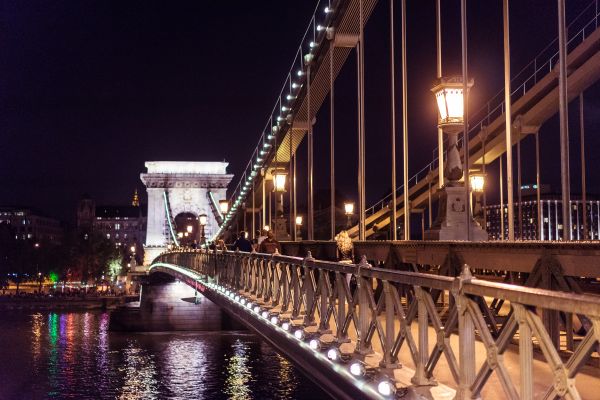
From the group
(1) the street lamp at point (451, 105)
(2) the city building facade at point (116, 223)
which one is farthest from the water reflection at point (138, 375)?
(2) the city building facade at point (116, 223)

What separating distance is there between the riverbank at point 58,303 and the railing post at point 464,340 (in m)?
78.4

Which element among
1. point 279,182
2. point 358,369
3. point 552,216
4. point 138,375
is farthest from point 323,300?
point 138,375

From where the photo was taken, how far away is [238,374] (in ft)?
118

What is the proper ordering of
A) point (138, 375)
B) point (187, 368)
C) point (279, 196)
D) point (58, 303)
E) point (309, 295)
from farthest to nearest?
point (58, 303)
point (187, 368)
point (138, 375)
point (279, 196)
point (309, 295)

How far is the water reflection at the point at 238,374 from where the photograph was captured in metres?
32.2

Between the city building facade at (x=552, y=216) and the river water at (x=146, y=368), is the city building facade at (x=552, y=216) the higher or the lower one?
the higher one

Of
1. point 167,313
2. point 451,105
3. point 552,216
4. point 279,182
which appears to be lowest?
point 167,313

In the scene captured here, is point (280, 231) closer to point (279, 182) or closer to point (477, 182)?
point (279, 182)

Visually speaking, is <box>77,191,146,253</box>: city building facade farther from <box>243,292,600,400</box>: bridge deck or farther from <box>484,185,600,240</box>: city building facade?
<box>243,292,600,400</box>: bridge deck

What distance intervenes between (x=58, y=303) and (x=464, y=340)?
276 feet

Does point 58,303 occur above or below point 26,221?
below

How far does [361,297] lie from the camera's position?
7.42 metres

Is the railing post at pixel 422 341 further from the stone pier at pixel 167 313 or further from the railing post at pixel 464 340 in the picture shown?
the stone pier at pixel 167 313

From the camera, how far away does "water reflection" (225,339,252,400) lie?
105 feet
